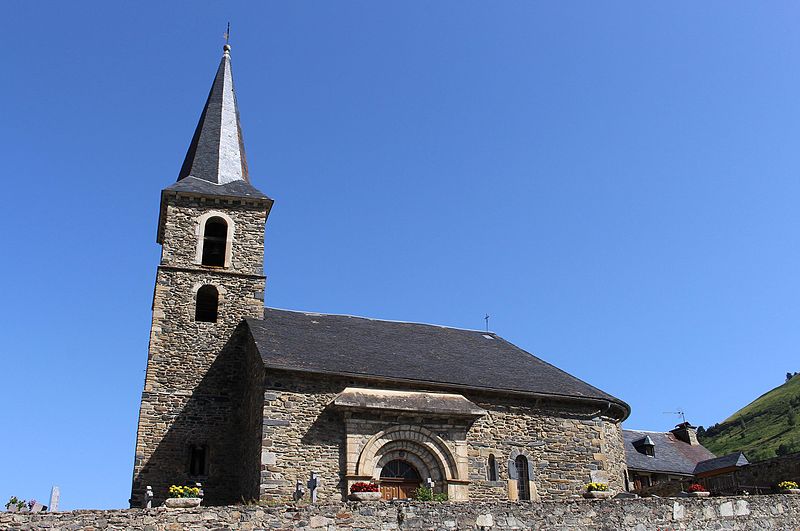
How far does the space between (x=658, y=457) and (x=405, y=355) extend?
2259 cm

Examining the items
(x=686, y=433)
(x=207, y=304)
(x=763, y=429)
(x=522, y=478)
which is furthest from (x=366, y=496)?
(x=763, y=429)

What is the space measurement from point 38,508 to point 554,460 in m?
13.5

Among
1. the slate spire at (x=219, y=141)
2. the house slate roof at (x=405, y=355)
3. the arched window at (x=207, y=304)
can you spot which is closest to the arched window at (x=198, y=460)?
the house slate roof at (x=405, y=355)

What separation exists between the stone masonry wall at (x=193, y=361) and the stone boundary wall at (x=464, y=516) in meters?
9.30

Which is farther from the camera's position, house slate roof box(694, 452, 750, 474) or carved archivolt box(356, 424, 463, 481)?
house slate roof box(694, 452, 750, 474)

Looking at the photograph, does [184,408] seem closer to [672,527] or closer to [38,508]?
[38,508]

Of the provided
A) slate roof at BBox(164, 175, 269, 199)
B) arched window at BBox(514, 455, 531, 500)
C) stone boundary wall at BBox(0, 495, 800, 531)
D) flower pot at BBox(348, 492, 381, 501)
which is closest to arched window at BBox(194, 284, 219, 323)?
slate roof at BBox(164, 175, 269, 199)

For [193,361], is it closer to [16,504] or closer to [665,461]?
[16,504]

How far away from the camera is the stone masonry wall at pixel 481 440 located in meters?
18.2

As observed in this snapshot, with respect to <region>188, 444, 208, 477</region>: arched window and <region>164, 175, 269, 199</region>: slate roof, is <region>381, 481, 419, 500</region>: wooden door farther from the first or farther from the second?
<region>164, 175, 269, 199</region>: slate roof

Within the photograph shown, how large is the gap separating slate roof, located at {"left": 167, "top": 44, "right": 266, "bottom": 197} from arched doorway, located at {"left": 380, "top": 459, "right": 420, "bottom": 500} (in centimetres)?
1106

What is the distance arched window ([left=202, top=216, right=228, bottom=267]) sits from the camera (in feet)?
81.0

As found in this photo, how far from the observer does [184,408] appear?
860 inches

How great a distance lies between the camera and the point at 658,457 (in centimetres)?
3897
